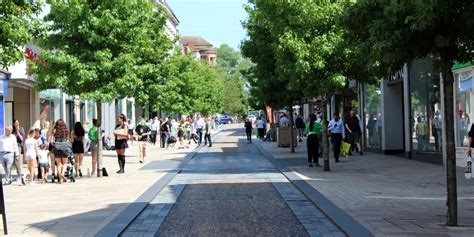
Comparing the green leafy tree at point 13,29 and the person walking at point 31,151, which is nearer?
the green leafy tree at point 13,29

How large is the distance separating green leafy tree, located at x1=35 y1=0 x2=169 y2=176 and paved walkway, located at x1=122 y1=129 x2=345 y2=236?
361 cm

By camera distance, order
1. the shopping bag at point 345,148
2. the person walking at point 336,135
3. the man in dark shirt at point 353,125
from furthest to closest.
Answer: the man in dark shirt at point 353,125, the shopping bag at point 345,148, the person walking at point 336,135

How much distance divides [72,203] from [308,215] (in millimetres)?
4902

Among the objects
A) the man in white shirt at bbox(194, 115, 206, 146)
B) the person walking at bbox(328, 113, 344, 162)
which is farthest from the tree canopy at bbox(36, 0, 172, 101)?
the man in white shirt at bbox(194, 115, 206, 146)

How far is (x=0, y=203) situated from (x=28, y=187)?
8.65 meters

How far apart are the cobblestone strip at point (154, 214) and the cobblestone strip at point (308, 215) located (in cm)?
220

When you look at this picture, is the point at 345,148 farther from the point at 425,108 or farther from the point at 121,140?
the point at 121,140

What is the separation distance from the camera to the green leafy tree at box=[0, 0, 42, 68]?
39.9ft

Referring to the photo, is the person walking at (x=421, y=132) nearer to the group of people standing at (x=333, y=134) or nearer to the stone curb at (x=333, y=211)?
the group of people standing at (x=333, y=134)

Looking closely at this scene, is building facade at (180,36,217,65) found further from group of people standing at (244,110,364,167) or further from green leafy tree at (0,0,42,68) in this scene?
green leafy tree at (0,0,42,68)

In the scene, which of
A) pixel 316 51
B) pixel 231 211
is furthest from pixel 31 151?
pixel 231 211

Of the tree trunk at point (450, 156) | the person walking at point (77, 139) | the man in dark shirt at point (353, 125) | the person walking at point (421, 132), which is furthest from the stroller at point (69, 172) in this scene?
the man in dark shirt at point (353, 125)

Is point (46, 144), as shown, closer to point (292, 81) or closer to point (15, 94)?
point (292, 81)

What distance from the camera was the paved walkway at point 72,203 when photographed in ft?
34.1
